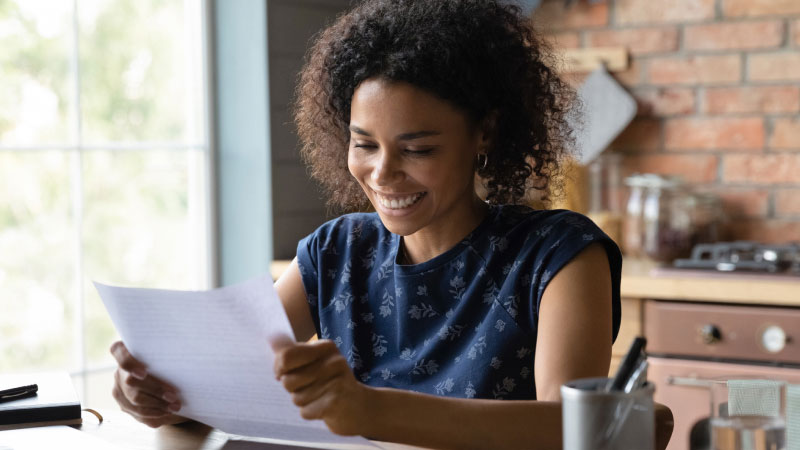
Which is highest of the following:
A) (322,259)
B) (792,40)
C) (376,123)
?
(792,40)

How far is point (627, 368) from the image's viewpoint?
862 millimetres

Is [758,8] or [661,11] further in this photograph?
[661,11]

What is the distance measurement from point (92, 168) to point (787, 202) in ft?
6.48

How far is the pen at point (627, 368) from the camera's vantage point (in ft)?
2.78

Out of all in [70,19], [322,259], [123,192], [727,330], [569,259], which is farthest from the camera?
[123,192]

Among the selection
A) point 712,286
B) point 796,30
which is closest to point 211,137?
point 712,286

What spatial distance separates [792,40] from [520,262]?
67.3 inches

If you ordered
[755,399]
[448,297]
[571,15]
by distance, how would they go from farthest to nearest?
1. [571,15]
2. [448,297]
3. [755,399]

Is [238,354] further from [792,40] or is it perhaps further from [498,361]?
[792,40]

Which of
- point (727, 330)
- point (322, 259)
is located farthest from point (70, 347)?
point (727, 330)

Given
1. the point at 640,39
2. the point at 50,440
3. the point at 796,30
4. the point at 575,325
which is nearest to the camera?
the point at 50,440

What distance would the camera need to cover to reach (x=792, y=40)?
9.14 feet

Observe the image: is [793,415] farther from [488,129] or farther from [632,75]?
[632,75]

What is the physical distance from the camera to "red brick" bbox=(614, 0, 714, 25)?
289 centimetres
